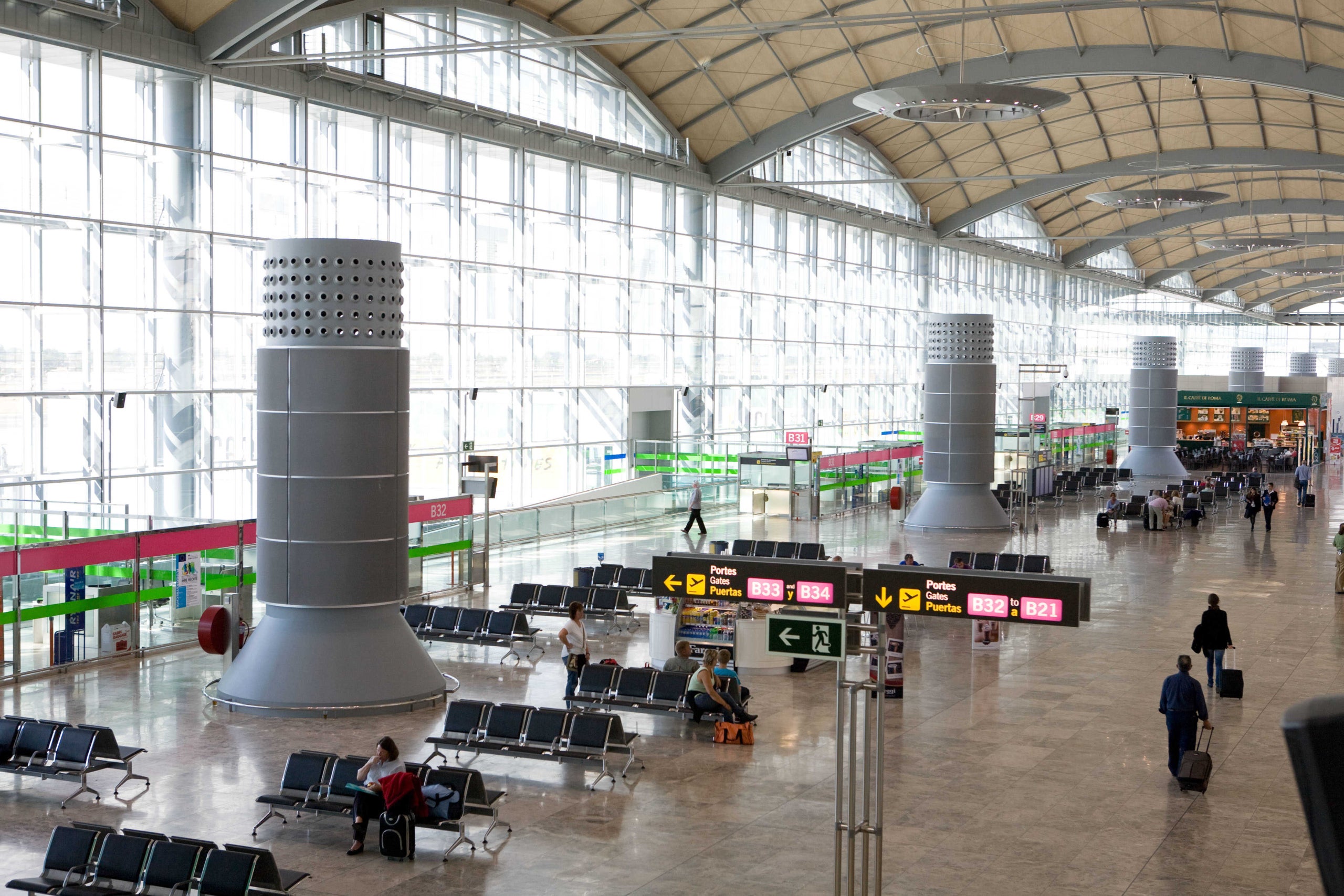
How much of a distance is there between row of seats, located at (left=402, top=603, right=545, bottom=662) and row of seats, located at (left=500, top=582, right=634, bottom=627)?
4.94 feet

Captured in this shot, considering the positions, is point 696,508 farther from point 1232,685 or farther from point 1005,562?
point 1232,685

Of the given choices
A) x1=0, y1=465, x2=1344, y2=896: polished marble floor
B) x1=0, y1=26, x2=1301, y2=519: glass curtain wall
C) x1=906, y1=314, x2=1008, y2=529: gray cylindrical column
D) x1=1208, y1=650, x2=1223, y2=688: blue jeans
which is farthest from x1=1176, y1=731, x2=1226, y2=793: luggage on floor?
x1=906, y1=314, x2=1008, y2=529: gray cylindrical column

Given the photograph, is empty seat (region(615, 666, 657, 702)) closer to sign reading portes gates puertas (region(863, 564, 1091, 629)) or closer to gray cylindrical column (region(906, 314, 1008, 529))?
sign reading portes gates puertas (region(863, 564, 1091, 629))

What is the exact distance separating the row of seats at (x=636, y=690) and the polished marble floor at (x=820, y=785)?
25cm

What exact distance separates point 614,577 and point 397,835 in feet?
42.0

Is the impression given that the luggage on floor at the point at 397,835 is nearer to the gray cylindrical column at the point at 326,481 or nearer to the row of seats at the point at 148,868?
the row of seats at the point at 148,868

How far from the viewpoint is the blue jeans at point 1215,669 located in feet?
56.0

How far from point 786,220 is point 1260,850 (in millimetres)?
37581

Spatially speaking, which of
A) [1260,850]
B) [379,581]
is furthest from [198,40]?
[1260,850]

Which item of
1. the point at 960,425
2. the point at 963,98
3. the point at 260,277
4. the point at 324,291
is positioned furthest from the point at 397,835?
the point at 960,425

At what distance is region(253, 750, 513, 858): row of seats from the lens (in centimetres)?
1106

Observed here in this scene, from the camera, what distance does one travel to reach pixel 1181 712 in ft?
42.6

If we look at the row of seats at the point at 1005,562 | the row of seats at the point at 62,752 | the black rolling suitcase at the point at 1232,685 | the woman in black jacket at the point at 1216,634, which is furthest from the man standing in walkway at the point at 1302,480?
the row of seats at the point at 62,752

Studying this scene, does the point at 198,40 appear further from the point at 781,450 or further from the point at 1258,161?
the point at 1258,161
